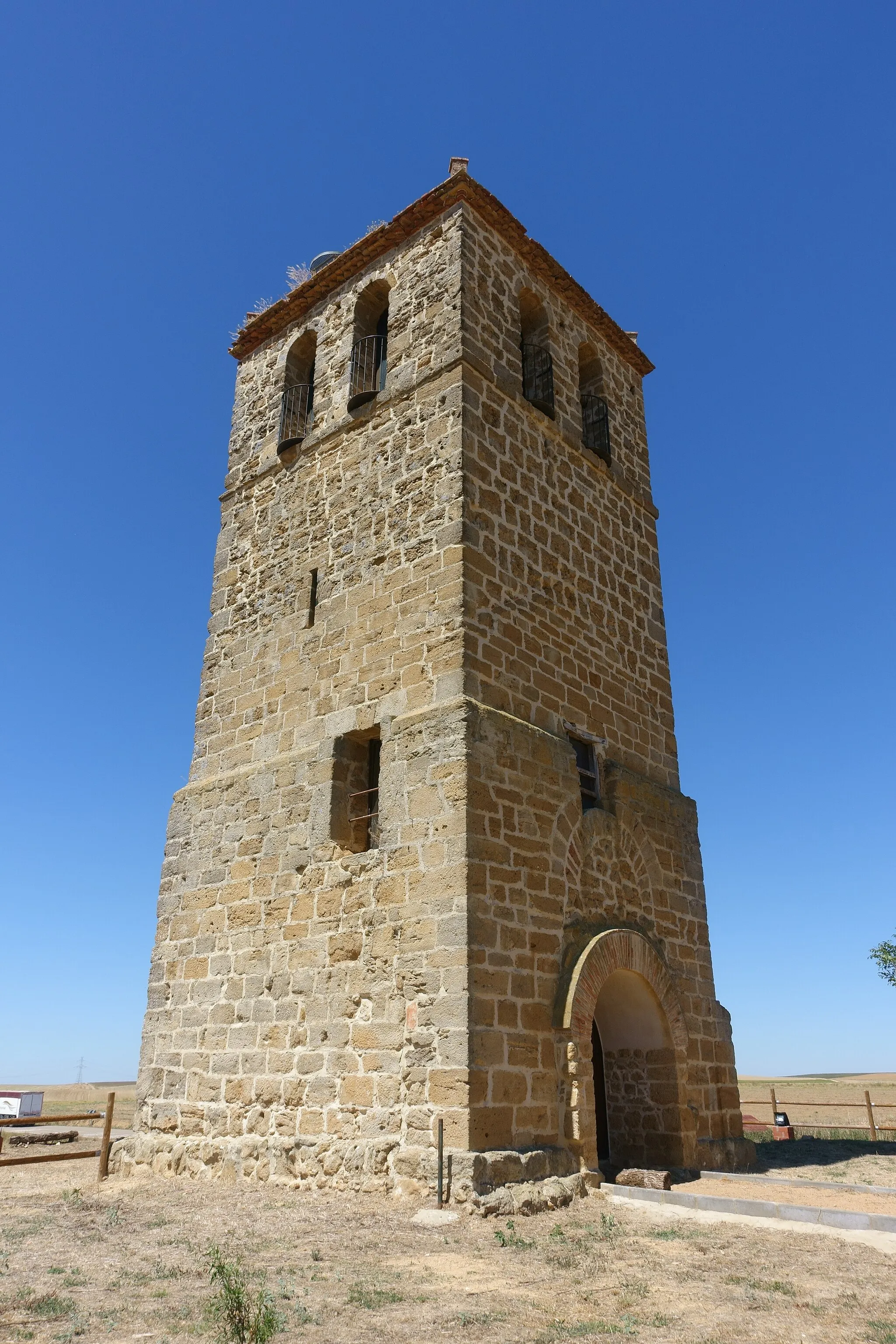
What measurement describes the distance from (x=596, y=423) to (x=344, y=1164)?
8.64 meters

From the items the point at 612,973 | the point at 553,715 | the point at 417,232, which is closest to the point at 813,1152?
the point at 612,973

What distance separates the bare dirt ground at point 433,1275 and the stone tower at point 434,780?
2.55ft

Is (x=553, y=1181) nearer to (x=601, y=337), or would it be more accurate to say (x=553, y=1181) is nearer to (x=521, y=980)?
(x=521, y=980)

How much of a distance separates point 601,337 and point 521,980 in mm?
8386

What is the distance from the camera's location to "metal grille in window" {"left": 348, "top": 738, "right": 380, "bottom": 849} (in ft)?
26.6

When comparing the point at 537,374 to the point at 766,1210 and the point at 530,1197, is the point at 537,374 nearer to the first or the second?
the point at 530,1197

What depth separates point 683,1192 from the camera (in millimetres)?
7125

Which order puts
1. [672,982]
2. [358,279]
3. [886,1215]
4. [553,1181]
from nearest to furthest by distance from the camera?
1. [886,1215]
2. [553,1181]
3. [672,982]
4. [358,279]

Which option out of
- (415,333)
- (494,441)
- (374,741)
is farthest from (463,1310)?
(415,333)

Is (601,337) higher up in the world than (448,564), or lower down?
higher up

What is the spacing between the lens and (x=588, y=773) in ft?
29.7

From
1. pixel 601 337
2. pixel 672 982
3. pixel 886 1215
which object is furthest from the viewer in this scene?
pixel 601 337

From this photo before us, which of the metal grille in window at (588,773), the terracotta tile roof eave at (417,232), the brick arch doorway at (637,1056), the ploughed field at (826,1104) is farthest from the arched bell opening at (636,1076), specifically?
the terracotta tile roof eave at (417,232)

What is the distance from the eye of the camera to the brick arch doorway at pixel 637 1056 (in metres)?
8.24
